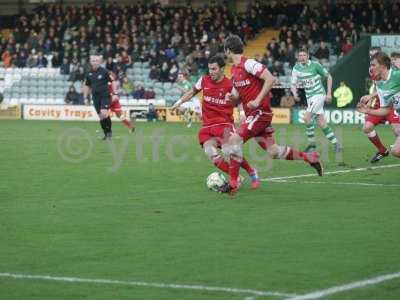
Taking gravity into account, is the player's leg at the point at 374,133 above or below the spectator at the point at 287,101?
below

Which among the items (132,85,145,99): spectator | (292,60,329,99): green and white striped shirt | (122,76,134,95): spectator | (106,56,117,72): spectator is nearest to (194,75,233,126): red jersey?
(292,60,329,99): green and white striped shirt

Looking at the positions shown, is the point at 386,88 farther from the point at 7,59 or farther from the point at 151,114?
the point at 7,59

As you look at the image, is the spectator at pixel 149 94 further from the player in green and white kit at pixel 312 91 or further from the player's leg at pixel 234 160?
the player's leg at pixel 234 160

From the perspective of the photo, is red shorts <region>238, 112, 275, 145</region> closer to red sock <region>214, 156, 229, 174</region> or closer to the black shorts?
red sock <region>214, 156, 229, 174</region>

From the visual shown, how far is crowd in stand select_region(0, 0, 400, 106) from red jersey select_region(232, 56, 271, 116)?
2417cm

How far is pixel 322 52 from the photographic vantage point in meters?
38.5

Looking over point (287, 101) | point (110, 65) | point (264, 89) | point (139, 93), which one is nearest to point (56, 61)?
point (110, 65)

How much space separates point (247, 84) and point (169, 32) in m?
30.4

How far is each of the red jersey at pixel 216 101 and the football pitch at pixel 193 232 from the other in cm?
107

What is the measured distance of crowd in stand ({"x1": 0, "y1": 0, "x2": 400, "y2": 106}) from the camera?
130ft

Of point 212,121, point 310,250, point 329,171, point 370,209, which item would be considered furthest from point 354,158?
point 310,250

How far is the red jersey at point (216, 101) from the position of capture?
48.3 feet

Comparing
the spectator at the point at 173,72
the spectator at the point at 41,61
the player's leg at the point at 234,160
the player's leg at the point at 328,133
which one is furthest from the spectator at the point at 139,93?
the player's leg at the point at 234,160

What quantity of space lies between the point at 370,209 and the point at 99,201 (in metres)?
3.50
